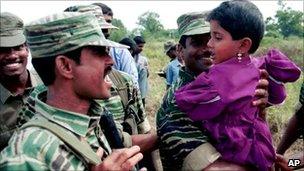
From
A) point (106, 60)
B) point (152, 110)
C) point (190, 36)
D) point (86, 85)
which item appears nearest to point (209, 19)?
point (190, 36)

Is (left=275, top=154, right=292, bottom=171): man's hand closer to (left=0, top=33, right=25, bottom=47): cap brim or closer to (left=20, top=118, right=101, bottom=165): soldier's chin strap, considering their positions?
(left=20, top=118, right=101, bottom=165): soldier's chin strap

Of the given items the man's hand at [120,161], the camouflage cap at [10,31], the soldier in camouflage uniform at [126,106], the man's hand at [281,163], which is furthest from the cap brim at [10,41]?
the man's hand at [281,163]

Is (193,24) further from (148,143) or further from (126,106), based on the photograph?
(126,106)

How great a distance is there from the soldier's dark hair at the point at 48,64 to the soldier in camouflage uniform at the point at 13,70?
1.16m

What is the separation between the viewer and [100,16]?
371 centimetres

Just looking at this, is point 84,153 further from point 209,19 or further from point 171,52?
point 171,52

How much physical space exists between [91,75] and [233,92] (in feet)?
2.22

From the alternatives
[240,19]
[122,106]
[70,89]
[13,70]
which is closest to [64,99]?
[70,89]

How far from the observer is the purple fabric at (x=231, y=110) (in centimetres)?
213

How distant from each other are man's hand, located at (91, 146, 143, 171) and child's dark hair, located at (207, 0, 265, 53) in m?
0.80

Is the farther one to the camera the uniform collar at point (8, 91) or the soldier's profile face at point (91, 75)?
the uniform collar at point (8, 91)

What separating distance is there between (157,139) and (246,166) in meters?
0.58

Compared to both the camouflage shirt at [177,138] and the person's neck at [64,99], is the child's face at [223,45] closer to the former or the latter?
the camouflage shirt at [177,138]

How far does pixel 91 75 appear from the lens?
2012 mm
